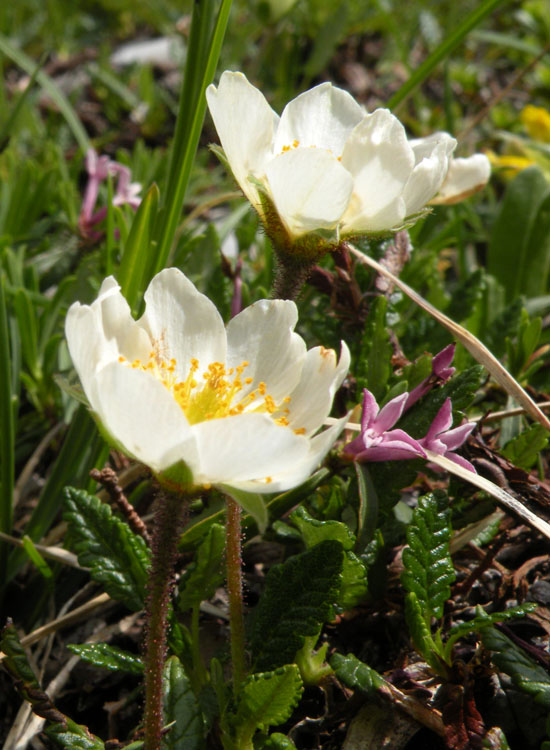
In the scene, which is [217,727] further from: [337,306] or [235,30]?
[235,30]

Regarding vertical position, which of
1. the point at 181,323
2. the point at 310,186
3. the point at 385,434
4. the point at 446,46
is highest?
the point at 446,46

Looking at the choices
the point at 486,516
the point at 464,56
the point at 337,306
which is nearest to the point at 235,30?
the point at 464,56

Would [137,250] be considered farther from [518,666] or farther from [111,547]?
[518,666]

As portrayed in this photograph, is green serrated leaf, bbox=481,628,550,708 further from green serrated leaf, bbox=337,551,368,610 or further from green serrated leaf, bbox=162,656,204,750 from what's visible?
green serrated leaf, bbox=162,656,204,750

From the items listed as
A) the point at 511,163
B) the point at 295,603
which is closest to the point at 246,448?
the point at 295,603

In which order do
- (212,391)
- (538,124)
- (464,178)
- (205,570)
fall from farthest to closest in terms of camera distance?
(538,124) < (464,178) < (205,570) < (212,391)

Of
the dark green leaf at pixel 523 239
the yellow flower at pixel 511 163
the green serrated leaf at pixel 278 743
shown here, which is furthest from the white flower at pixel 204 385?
the yellow flower at pixel 511 163
